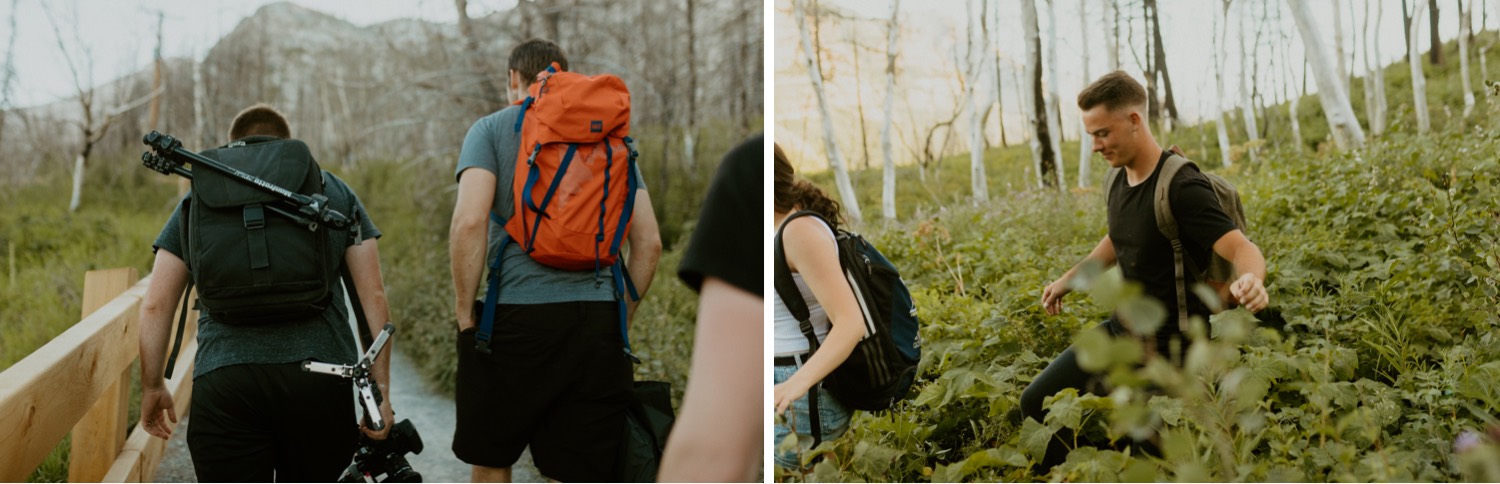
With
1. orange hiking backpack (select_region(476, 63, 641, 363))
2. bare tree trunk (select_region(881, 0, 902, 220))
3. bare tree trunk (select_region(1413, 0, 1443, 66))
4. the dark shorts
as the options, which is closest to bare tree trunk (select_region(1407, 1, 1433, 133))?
bare tree trunk (select_region(1413, 0, 1443, 66))

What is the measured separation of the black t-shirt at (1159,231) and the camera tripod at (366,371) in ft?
6.52

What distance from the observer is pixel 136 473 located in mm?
3893

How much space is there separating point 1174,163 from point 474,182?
1.91 m

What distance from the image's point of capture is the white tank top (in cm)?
250

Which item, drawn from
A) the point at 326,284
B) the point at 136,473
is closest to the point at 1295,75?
the point at 326,284

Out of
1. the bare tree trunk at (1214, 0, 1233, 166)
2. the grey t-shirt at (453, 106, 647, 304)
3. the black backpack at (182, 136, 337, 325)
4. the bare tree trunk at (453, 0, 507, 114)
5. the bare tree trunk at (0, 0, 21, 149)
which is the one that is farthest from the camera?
the bare tree trunk at (0, 0, 21, 149)

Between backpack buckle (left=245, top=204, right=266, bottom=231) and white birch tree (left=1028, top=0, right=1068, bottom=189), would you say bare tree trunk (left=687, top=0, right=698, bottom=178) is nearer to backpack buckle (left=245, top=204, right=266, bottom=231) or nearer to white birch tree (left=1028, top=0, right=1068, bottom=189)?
white birch tree (left=1028, top=0, right=1068, bottom=189)

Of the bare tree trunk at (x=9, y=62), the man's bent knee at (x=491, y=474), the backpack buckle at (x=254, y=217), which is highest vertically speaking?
the bare tree trunk at (x=9, y=62)

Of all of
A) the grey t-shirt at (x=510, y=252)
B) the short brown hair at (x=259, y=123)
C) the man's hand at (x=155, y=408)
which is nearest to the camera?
the man's hand at (x=155, y=408)

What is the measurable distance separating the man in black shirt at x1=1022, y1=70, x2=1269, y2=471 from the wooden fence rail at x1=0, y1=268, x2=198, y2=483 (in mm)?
2434

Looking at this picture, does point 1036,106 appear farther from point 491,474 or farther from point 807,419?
point 491,474

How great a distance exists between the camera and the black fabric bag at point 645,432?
2.89 meters

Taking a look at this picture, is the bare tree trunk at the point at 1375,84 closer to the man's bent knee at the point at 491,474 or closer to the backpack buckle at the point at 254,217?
the man's bent knee at the point at 491,474

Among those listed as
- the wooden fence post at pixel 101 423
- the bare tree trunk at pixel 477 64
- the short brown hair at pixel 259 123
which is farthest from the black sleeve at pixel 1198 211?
the bare tree trunk at pixel 477 64
